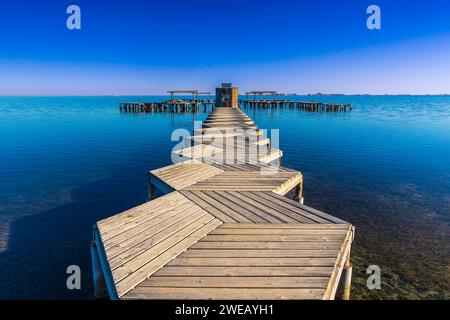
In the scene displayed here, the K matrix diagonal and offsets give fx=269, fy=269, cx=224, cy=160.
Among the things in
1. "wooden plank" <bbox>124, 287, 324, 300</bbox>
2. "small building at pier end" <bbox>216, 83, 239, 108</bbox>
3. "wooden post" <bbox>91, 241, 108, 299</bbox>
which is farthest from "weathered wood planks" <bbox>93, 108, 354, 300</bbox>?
"small building at pier end" <bbox>216, 83, 239, 108</bbox>

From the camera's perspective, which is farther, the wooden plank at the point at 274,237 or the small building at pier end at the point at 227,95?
the small building at pier end at the point at 227,95

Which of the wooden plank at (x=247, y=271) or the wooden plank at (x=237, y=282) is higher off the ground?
the wooden plank at (x=247, y=271)

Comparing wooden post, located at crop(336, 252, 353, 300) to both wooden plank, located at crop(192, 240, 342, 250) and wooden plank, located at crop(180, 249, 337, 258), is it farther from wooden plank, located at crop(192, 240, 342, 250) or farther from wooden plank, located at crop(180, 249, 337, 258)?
wooden plank, located at crop(180, 249, 337, 258)

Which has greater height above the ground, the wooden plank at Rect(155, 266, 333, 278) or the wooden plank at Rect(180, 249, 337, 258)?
the wooden plank at Rect(180, 249, 337, 258)

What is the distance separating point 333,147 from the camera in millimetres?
22969

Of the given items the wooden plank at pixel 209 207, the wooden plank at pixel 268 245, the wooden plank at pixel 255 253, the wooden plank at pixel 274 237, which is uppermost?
the wooden plank at pixel 209 207

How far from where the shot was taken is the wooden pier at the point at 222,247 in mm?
3590

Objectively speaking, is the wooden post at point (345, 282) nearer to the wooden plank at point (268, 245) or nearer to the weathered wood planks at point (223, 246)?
the weathered wood planks at point (223, 246)

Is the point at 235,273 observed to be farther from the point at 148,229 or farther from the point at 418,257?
the point at 418,257

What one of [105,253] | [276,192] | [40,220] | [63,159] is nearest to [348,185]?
[276,192]

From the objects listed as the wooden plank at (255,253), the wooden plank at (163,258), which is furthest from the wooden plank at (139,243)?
the wooden plank at (255,253)

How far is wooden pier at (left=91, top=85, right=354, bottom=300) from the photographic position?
3590 millimetres

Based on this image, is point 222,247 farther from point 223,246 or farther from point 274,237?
point 274,237
